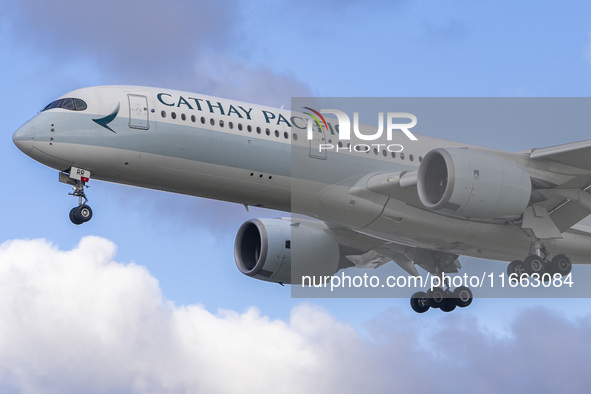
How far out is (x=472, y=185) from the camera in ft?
107

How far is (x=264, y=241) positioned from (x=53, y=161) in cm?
818

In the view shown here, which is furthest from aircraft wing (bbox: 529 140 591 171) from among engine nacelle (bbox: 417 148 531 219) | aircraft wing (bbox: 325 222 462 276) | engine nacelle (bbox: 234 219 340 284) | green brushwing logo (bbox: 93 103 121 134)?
green brushwing logo (bbox: 93 103 121 134)

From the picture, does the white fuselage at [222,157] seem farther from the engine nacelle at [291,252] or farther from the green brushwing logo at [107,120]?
the engine nacelle at [291,252]

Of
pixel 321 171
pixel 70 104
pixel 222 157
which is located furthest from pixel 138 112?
pixel 321 171

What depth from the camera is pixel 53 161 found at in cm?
3266

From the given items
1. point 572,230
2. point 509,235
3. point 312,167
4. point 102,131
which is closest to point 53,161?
point 102,131

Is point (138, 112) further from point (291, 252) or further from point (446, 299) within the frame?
point (446, 299)

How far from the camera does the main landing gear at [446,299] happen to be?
4022cm

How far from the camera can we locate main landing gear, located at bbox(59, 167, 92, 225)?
32906mm

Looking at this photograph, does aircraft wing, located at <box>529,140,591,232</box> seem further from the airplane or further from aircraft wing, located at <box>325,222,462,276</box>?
aircraft wing, located at <box>325,222,462,276</box>

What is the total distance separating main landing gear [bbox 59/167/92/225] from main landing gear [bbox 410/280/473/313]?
12458 millimetres

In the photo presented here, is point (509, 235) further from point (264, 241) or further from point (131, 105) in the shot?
point (131, 105)

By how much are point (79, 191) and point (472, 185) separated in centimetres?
1058

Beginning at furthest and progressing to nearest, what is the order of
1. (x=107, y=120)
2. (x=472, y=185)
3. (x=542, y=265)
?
1. (x=542, y=265)
2. (x=107, y=120)
3. (x=472, y=185)
